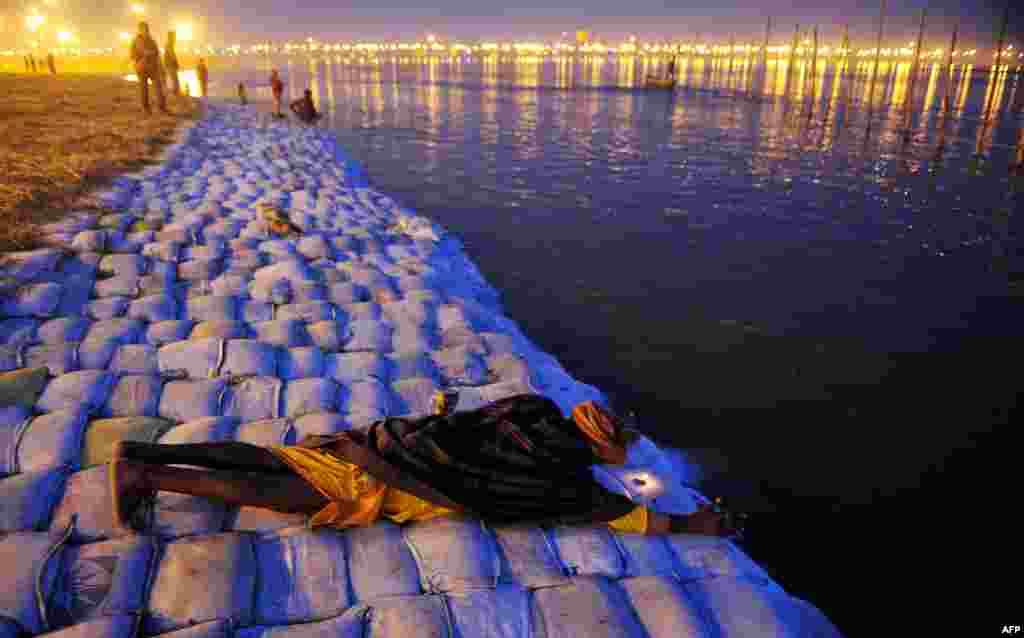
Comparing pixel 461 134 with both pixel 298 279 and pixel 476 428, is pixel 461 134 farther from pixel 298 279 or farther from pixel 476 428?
pixel 476 428

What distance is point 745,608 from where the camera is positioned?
2752mm

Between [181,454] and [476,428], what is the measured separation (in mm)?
1424

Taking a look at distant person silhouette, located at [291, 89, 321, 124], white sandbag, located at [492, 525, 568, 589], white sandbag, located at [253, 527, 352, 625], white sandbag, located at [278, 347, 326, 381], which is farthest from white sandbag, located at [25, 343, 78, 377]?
distant person silhouette, located at [291, 89, 321, 124]

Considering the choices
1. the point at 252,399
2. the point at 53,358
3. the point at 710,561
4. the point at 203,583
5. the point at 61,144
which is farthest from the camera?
the point at 61,144

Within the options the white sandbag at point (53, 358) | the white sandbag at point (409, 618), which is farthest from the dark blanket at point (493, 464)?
the white sandbag at point (53, 358)

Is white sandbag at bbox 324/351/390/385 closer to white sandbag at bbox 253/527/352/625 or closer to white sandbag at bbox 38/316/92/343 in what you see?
white sandbag at bbox 253/527/352/625

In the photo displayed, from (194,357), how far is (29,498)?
1.61 metres

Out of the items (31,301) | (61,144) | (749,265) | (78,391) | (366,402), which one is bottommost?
(749,265)

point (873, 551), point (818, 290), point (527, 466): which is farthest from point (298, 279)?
point (818, 290)

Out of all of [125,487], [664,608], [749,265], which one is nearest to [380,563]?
[125,487]

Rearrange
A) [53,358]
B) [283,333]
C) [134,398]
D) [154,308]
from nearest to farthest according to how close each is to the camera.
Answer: [134,398]
[53,358]
[283,333]
[154,308]

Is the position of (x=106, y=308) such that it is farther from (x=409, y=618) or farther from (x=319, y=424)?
(x=409, y=618)

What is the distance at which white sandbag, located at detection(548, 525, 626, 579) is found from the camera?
2.90 metres

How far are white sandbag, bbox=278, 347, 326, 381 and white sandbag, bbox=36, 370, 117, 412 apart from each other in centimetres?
106
